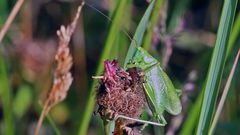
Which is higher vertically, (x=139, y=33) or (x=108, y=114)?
(x=139, y=33)

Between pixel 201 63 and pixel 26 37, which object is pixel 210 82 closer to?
pixel 201 63

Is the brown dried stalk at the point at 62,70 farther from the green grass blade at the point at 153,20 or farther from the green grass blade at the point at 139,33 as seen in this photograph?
the green grass blade at the point at 153,20

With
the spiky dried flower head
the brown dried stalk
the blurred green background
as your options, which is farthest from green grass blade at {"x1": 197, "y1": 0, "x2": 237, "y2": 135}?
the blurred green background

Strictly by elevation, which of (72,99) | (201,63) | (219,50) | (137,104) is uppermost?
(219,50)

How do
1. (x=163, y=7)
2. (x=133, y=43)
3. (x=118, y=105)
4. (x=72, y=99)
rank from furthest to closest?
(x=72, y=99) → (x=163, y=7) → (x=133, y=43) → (x=118, y=105)

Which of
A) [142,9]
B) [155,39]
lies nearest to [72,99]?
[142,9]

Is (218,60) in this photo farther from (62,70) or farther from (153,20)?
(153,20)

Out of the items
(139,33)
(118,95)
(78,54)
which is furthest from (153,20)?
(78,54)
